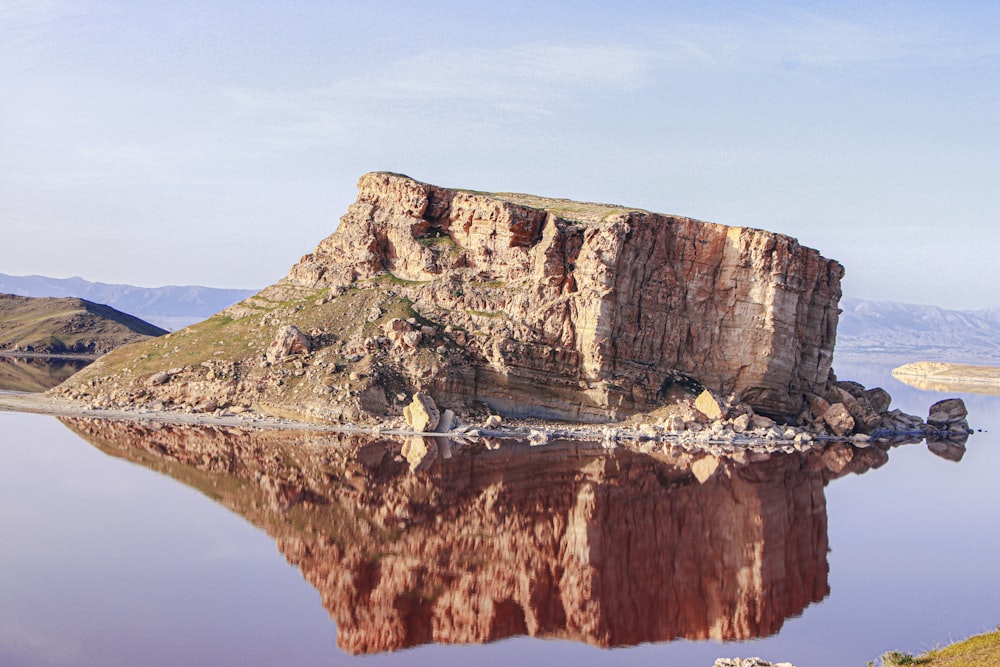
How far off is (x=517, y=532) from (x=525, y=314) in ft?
94.8

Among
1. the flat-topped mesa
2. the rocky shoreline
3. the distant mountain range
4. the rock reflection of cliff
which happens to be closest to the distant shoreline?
the flat-topped mesa

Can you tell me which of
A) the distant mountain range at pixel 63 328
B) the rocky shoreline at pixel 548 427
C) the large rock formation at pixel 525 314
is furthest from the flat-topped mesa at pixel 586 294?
the distant mountain range at pixel 63 328

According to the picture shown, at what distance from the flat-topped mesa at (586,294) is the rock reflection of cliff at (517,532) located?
9.43 m

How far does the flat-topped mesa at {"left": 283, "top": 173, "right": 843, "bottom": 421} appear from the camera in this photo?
57.6m

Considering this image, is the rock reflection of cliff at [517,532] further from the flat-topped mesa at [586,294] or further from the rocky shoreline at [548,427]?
the flat-topped mesa at [586,294]

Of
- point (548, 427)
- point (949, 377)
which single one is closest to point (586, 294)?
point (548, 427)

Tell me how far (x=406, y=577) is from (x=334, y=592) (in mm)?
2038

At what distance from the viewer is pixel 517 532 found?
1224 inches

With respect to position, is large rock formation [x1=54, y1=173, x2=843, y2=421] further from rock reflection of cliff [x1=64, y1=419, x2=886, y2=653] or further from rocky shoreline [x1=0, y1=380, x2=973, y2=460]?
rock reflection of cliff [x1=64, y1=419, x2=886, y2=653]

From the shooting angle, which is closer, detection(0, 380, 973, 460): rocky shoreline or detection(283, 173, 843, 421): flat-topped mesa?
detection(0, 380, 973, 460): rocky shoreline

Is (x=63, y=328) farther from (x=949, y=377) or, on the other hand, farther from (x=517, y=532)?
(x=949, y=377)

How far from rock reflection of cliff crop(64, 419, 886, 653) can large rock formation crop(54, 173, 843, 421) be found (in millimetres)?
8158

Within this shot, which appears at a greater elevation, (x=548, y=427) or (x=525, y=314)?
(x=525, y=314)

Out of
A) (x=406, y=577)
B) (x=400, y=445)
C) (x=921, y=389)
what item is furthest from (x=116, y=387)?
(x=921, y=389)
